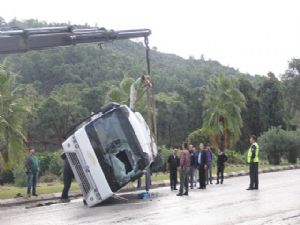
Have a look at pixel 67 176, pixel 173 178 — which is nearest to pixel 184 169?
pixel 173 178

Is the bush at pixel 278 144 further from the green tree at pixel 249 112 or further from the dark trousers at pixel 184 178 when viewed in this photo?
the dark trousers at pixel 184 178

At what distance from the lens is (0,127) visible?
1031 inches

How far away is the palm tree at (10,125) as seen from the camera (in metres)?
28.8

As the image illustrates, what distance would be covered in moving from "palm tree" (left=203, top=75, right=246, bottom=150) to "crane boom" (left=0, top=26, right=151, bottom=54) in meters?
40.4

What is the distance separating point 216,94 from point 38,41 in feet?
149

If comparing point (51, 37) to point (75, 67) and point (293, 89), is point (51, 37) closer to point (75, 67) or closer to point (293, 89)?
point (293, 89)

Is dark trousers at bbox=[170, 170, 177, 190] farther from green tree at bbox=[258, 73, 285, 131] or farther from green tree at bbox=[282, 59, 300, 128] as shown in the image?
green tree at bbox=[258, 73, 285, 131]

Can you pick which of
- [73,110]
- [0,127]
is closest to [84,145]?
[0,127]

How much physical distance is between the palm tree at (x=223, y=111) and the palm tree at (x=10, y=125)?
1135 inches

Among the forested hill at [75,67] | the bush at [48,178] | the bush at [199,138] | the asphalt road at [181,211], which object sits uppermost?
the forested hill at [75,67]

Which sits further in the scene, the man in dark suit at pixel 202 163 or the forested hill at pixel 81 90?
the forested hill at pixel 81 90

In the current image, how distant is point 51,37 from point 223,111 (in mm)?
43478

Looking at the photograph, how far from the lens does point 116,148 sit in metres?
16.1

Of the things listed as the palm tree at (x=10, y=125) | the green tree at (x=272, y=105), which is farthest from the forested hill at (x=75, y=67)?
the palm tree at (x=10, y=125)
